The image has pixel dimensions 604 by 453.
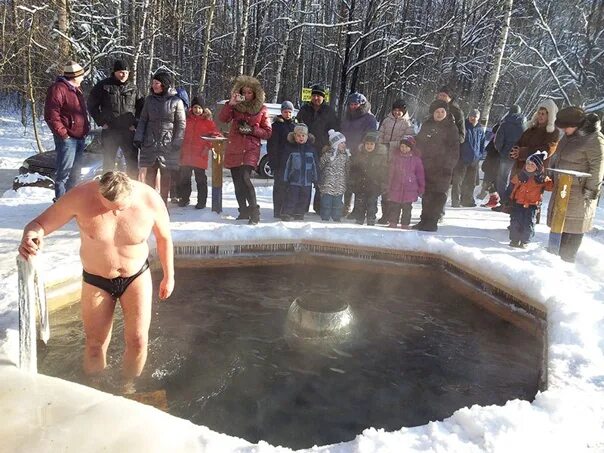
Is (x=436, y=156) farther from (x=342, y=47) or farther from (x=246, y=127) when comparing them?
(x=342, y=47)

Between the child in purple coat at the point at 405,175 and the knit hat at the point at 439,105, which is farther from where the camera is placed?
the child in purple coat at the point at 405,175

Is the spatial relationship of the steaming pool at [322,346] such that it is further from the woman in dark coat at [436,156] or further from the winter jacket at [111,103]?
the winter jacket at [111,103]

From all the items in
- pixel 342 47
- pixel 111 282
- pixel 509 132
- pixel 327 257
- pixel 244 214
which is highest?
pixel 342 47

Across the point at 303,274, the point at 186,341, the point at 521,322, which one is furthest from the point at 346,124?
the point at 186,341

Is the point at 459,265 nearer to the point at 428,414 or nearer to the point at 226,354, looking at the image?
the point at 428,414

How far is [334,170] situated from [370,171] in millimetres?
504

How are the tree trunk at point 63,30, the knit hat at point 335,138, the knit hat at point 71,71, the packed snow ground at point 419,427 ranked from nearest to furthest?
the packed snow ground at point 419,427, the knit hat at point 71,71, the knit hat at point 335,138, the tree trunk at point 63,30

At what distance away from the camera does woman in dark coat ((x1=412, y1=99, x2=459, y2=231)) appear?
6156 millimetres

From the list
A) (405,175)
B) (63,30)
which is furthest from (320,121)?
(63,30)

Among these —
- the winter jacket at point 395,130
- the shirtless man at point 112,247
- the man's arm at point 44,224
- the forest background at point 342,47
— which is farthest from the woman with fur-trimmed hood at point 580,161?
the forest background at point 342,47

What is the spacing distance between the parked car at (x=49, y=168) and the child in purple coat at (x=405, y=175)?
4189mm

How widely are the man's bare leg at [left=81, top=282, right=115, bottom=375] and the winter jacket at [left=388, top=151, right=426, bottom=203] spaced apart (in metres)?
4.35

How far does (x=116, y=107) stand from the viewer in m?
6.30

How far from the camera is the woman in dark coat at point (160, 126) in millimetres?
6035
